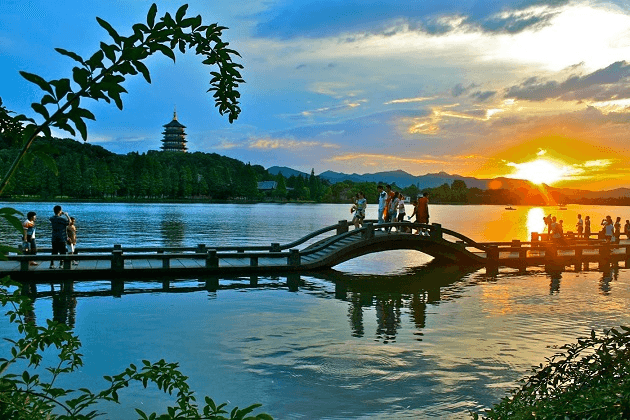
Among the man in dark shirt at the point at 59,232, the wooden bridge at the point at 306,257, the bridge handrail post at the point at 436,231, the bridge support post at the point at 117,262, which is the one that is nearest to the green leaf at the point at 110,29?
the wooden bridge at the point at 306,257

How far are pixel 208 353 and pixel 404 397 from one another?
391 cm

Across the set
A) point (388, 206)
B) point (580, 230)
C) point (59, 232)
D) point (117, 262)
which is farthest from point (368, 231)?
point (580, 230)

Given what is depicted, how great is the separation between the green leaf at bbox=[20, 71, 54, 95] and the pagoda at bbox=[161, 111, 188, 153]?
18632cm

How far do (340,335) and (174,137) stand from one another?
18112cm

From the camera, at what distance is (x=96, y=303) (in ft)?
47.0

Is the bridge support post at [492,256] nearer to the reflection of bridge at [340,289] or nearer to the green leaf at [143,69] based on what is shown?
the reflection of bridge at [340,289]

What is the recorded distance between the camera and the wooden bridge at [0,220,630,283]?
695 inches

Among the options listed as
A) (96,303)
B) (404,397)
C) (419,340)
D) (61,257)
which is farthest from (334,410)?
(61,257)

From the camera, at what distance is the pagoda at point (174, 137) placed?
182250 mm

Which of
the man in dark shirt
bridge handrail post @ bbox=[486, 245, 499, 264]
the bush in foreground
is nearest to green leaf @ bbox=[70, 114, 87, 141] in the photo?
the bush in foreground

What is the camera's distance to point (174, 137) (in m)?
184

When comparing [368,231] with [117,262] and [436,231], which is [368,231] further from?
[117,262]

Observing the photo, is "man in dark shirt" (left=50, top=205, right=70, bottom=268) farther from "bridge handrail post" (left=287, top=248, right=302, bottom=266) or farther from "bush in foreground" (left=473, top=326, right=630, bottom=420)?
"bush in foreground" (left=473, top=326, right=630, bottom=420)

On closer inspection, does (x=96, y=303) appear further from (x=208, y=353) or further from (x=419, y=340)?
(x=419, y=340)
